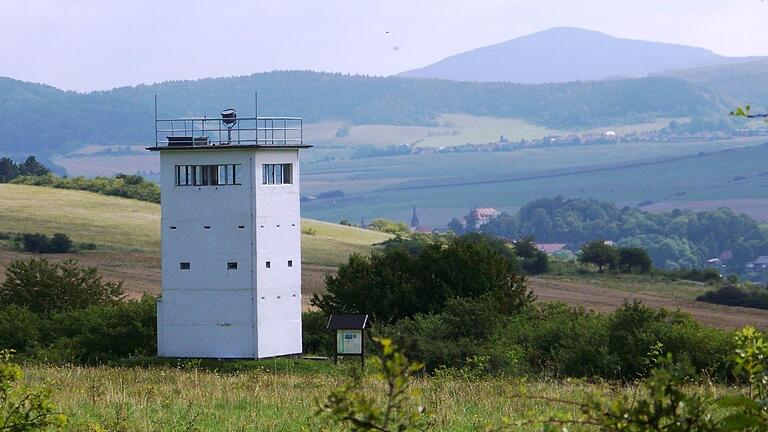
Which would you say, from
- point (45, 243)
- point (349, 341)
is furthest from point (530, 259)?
point (349, 341)

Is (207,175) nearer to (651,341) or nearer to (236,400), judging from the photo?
(651,341)

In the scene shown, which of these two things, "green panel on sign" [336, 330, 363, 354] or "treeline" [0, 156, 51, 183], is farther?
"treeline" [0, 156, 51, 183]

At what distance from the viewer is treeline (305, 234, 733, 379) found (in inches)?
1216

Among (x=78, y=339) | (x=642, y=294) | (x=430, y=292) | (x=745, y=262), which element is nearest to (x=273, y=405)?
(x=78, y=339)

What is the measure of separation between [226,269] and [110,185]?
7111 cm

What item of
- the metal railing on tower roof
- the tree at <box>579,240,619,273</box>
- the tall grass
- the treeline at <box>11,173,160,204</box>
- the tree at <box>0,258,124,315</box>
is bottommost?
the tree at <box>579,240,619,273</box>

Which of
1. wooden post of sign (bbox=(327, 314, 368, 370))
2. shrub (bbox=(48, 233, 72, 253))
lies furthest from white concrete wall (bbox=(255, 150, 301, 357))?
shrub (bbox=(48, 233, 72, 253))

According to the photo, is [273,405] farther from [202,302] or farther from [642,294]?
[642,294]

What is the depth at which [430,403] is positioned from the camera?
758 inches

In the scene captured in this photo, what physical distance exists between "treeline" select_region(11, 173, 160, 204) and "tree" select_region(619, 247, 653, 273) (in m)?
35.7

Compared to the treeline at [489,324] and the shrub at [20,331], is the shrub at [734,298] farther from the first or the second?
the shrub at [20,331]

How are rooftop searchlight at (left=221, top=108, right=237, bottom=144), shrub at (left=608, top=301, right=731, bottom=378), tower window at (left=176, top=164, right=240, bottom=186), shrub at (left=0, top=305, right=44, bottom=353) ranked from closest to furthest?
shrub at (left=608, top=301, right=731, bottom=378)
tower window at (left=176, top=164, right=240, bottom=186)
rooftop searchlight at (left=221, top=108, right=237, bottom=144)
shrub at (left=0, top=305, right=44, bottom=353)

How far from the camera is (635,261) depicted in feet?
252

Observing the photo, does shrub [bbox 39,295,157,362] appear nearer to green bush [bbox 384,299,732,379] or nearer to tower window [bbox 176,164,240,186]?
tower window [bbox 176,164,240,186]
